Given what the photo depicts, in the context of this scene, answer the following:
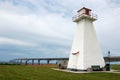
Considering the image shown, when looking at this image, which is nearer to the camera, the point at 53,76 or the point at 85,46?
the point at 53,76

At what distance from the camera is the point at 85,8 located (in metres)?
29.3

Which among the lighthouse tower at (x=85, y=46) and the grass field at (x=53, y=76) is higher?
the lighthouse tower at (x=85, y=46)

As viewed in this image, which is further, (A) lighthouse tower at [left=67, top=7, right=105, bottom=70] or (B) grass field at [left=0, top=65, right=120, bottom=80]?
(A) lighthouse tower at [left=67, top=7, right=105, bottom=70]

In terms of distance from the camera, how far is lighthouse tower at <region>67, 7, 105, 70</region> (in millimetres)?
27139

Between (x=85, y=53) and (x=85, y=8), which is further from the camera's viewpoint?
(x=85, y=8)

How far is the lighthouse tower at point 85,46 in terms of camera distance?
89.0 ft

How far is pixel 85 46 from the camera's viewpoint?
2741cm

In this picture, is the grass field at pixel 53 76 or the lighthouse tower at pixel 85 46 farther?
the lighthouse tower at pixel 85 46

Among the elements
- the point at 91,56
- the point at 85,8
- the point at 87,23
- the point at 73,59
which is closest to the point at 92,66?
the point at 91,56

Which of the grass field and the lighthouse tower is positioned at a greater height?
the lighthouse tower

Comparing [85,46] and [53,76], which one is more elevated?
[85,46]

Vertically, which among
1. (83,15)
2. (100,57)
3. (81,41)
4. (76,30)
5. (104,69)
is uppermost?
(83,15)

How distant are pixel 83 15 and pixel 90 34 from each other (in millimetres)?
3333

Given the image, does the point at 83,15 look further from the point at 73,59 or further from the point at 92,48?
the point at 73,59
